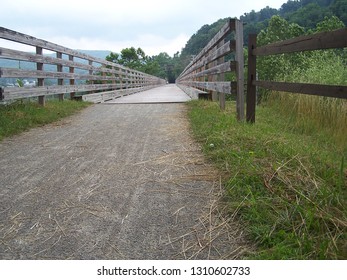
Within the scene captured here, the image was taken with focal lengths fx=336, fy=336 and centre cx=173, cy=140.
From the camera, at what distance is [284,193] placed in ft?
6.81

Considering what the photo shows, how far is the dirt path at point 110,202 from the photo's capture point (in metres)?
1.68

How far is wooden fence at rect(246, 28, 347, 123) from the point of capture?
2.25m

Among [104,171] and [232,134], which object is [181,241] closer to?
[104,171]

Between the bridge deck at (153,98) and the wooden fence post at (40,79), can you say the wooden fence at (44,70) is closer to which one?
the wooden fence post at (40,79)

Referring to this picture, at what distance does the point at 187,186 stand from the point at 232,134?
1.35 metres

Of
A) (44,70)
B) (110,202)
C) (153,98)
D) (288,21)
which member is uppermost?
(288,21)

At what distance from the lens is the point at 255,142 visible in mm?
3279

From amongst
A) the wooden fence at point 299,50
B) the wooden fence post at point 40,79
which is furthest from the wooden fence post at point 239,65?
the wooden fence post at point 40,79

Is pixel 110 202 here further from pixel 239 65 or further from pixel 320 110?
pixel 320 110

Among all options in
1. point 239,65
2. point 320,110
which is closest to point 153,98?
point 239,65

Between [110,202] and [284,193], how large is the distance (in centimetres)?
111
